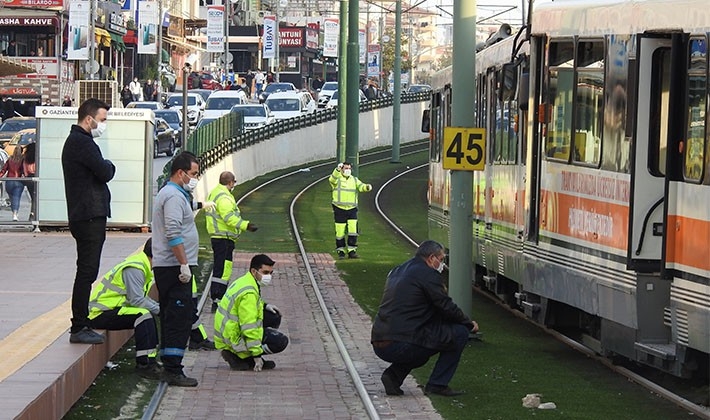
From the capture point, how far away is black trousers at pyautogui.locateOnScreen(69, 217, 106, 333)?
11.9m

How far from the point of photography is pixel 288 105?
200 feet

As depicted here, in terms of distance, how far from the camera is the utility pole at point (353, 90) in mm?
31953

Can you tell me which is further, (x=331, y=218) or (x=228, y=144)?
(x=228, y=144)

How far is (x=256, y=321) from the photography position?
13.3 meters

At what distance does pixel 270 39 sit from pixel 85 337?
78.2 metres

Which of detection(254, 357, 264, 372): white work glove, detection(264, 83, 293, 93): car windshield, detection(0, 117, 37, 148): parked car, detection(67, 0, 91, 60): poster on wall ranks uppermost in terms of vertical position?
detection(67, 0, 91, 60): poster on wall

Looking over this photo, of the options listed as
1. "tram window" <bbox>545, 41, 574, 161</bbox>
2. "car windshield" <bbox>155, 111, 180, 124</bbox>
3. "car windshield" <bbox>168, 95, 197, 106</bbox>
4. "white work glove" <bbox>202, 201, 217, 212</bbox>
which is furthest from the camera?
"car windshield" <bbox>168, 95, 197, 106</bbox>

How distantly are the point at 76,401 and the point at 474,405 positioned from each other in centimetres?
290

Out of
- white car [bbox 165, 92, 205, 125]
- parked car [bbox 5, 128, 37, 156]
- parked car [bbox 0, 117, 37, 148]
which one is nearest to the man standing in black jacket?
parked car [bbox 5, 128, 37, 156]

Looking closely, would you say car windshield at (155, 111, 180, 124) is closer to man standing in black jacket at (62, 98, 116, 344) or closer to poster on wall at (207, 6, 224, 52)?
poster on wall at (207, 6, 224, 52)

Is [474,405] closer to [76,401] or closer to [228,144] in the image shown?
[76,401]

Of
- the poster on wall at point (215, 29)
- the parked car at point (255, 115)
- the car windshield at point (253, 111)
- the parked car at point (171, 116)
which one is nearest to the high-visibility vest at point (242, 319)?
the parked car at point (255, 115)

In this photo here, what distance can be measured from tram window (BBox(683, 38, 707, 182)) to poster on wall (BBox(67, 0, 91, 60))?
162 ft

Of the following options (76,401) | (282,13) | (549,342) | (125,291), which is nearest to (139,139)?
(549,342)
